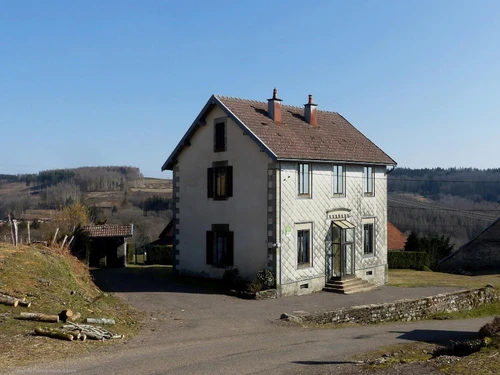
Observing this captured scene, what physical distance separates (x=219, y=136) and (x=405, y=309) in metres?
11.3

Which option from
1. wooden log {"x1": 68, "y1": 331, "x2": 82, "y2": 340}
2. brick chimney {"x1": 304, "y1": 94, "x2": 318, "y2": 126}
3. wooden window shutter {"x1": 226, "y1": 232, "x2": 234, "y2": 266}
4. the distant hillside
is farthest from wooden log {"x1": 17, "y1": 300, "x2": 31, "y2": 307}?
the distant hillside

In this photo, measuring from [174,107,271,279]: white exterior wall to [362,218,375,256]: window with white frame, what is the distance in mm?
7197

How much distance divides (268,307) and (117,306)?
222 inches

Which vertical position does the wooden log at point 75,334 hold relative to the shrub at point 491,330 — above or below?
above

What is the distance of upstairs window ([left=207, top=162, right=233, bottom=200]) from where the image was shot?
81.4 feet

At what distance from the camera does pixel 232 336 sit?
15.3m

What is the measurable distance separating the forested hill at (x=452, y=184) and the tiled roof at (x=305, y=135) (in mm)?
44926

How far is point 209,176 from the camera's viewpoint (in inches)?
1014

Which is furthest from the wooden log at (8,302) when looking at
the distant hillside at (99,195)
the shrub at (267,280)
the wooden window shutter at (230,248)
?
the distant hillside at (99,195)

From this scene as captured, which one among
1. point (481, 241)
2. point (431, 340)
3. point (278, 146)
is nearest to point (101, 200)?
point (481, 241)

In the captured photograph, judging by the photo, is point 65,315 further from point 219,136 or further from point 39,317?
point 219,136

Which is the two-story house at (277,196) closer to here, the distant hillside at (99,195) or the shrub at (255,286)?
the shrub at (255,286)

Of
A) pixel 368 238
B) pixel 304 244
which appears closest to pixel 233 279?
pixel 304 244

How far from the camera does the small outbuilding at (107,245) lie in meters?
32.8
